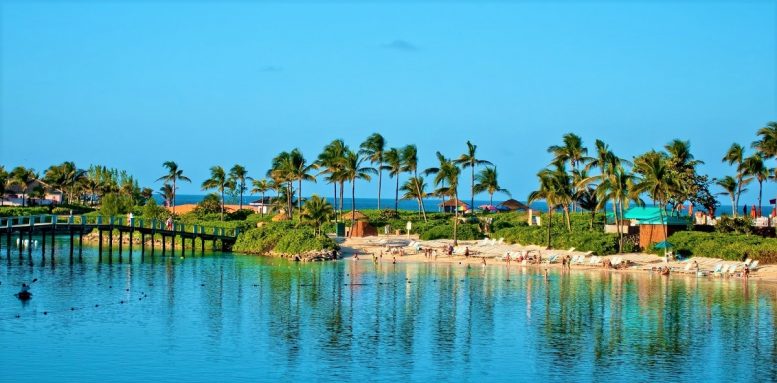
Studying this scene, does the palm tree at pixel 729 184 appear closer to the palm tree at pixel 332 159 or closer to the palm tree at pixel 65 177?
the palm tree at pixel 332 159

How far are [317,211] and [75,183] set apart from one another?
6085 centimetres

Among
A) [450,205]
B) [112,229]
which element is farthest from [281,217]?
[112,229]

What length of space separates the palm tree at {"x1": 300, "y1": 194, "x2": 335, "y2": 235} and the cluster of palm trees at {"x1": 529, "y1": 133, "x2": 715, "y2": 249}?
17.3 meters

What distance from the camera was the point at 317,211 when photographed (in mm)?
81500

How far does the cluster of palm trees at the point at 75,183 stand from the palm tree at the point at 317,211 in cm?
4817

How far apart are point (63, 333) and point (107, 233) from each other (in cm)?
5697

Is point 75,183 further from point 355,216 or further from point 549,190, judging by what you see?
point 549,190

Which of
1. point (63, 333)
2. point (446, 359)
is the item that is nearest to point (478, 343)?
point (446, 359)

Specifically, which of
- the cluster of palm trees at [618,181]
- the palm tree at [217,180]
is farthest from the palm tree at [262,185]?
the cluster of palm trees at [618,181]

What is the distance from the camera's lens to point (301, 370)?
3225 centimetres

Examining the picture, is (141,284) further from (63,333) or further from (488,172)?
(488,172)

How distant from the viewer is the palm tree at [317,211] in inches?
3205

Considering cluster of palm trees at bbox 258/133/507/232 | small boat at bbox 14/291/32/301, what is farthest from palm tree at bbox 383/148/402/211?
small boat at bbox 14/291/32/301

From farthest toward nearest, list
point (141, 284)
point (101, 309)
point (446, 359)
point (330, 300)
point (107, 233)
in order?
point (107, 233), point (141, 284), point (330, 300), point (101, 309), point (446, 359)
